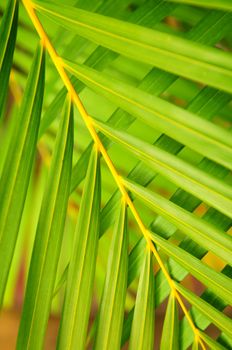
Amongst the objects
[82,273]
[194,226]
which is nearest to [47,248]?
[82,273]

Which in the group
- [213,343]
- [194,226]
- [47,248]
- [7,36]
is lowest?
[213,343]

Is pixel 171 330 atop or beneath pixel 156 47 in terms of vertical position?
beneath

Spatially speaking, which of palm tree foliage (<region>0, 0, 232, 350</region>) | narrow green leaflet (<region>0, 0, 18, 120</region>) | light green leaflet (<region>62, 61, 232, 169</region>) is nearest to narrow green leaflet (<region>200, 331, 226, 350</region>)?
palm tree foliage (<region>0, 0, 232, 350</region>)

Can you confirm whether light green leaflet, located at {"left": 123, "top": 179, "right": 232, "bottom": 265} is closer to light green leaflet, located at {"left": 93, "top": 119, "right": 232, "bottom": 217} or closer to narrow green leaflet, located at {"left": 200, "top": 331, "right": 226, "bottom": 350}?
light green leaflet, located at {"left": 93, "top": 119, "right": 232, "bottom": 217}

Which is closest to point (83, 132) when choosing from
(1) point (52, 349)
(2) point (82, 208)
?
(2) point (82, 208)

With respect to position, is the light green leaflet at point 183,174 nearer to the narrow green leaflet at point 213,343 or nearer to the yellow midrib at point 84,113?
the yellow midrib at point 84,113

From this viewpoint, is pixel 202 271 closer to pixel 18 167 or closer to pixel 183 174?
pixel 183 174

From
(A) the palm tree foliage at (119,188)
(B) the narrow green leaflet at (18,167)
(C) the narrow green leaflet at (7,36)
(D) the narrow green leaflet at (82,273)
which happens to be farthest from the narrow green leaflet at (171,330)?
(C) the narrow green leaflet at (7,36)

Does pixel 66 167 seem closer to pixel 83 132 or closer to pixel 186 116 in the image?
pixel 186 116
